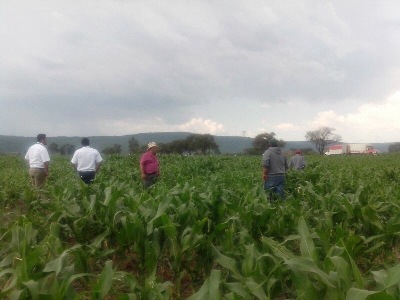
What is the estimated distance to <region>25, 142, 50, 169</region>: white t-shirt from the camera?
9.09m

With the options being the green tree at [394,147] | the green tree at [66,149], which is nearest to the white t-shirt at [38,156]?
the green tree at [66,149]

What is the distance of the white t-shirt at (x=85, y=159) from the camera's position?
8.98 metres

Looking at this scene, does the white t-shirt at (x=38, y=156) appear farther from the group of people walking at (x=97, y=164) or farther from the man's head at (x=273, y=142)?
the man's head at (x=273, y=142)

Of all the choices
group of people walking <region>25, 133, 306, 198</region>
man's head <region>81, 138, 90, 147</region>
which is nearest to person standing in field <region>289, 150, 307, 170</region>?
group of people walking <region>25, 133, 306, 198</region>

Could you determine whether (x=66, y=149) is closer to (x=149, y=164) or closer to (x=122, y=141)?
(x=122, y=141)

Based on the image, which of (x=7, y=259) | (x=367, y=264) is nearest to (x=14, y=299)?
(x=7, y=259)

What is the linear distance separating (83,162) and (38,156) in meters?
0.96

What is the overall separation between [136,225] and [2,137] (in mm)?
125709

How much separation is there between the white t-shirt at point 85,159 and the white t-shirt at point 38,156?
61cm

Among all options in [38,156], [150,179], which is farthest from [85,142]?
[150,179]

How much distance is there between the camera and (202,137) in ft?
261

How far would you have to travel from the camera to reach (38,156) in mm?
9156

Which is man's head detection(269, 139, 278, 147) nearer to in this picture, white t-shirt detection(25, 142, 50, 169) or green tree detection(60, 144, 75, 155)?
white t-shirt detection(25, 142, 50, 169)

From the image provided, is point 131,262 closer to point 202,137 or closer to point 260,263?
point 260,263
